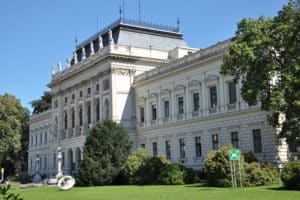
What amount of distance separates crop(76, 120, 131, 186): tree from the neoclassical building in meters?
6.50

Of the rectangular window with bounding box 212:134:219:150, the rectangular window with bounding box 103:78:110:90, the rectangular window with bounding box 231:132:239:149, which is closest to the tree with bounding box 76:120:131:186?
the rectangular window with bounding box 212:134:219:150

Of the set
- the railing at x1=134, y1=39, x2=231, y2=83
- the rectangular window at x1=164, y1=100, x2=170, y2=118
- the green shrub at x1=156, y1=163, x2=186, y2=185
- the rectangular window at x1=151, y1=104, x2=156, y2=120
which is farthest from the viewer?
the rectangular window at x1=151, y1=104, x2=156, y2=120

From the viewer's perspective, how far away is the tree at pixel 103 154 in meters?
40.8

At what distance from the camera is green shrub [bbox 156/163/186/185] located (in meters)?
35.7

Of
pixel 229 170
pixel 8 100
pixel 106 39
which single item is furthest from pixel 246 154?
pixel 8 100

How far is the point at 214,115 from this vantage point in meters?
41.2

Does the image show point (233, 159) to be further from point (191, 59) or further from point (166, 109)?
point (166, 109)

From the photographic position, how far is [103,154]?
42375 millimetres

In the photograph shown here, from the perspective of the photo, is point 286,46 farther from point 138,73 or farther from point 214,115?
point 138,73

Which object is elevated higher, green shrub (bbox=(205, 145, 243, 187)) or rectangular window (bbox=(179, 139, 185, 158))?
rectangular window (bbox=(179, 139, 185, 158))

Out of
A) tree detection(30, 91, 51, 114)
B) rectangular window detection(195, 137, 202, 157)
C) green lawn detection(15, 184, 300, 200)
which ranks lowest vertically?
green lawn detection(15, 184, 300, 200)

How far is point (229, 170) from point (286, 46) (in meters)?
9.43

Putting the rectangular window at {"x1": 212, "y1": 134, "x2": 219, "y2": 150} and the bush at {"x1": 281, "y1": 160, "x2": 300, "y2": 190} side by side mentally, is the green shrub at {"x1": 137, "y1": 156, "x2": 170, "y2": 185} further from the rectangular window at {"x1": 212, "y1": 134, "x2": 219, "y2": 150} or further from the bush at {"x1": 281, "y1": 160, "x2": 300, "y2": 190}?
the bush at {"x1": 281, "y1": 160, "x2": 300, "y2": 190}

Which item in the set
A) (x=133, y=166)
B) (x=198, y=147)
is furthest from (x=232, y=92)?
(x=133, y=166)
